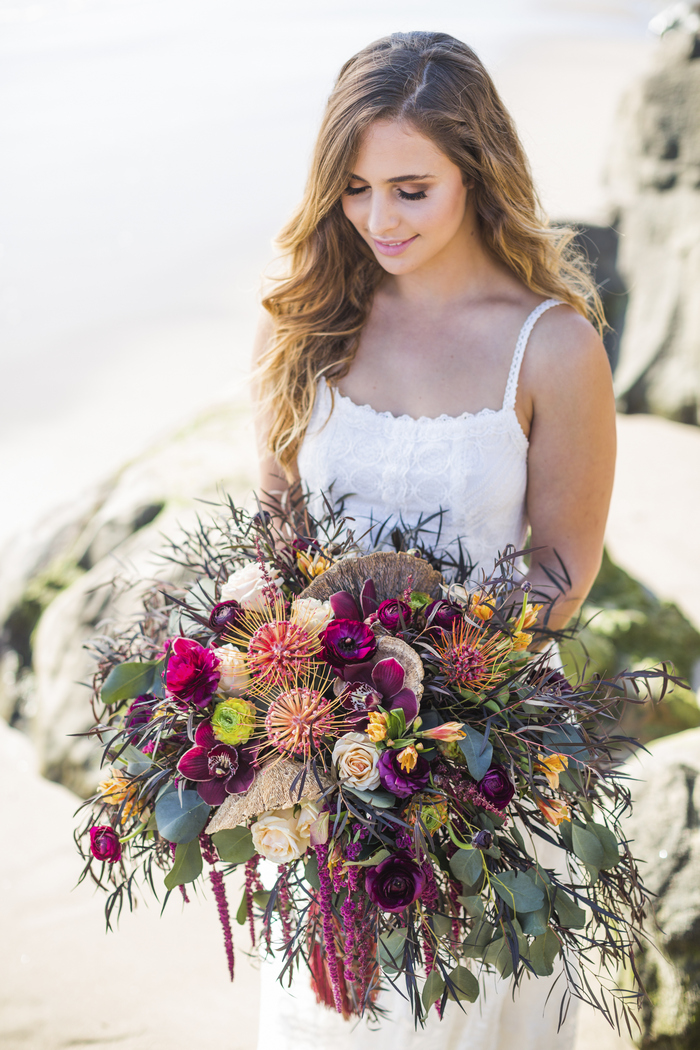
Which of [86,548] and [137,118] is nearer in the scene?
[86,548]

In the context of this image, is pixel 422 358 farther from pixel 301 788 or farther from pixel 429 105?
pixel 301 788

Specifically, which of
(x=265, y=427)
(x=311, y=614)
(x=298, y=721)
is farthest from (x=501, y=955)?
(x=265, y=427)

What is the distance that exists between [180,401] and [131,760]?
21.0 feet

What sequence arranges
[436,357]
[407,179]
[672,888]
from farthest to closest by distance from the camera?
[672,888]
[436,357]
[407,179]

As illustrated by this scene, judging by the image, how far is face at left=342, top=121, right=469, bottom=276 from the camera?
172cm

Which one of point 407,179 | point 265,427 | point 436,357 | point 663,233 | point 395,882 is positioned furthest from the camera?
point 663,233

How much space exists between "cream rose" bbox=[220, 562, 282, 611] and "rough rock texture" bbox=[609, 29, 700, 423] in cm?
569

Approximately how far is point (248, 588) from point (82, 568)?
2602 mm

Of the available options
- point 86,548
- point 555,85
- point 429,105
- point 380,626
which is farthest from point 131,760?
point 555,85

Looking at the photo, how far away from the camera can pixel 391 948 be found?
1271 millimetres

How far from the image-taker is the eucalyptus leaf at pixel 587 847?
4.31 ft

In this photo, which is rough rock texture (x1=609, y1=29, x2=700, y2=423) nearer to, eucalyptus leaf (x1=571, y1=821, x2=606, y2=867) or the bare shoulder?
the bare shoulder

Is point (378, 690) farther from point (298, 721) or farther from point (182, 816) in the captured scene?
point (182, 816)

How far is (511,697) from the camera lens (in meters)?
1.31
